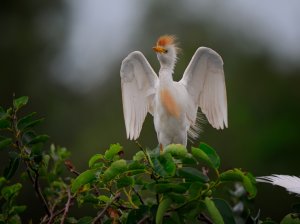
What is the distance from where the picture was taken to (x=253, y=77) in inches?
461

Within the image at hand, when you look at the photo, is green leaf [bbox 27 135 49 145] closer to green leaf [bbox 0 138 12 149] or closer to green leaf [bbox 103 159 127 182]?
green leaf [bbox 0 138 12 149]

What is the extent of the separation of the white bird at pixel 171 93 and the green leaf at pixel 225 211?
1.81 meters

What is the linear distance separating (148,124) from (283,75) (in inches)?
144

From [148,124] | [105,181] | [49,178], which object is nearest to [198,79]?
[49,178]

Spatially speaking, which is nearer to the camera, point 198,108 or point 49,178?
point 49,178

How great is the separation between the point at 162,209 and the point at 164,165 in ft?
0.46

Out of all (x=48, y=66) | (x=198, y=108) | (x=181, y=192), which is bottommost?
(x=48, y=66)

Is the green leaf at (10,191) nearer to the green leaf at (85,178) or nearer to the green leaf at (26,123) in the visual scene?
the green leaf at (26,123)

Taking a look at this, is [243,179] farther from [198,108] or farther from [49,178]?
[198,108]

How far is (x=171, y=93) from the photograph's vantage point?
397 centimetres

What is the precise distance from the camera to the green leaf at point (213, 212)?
6.79 feet

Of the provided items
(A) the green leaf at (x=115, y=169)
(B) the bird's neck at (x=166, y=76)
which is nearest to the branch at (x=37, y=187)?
(A) the green leaf at (x=115, y=169)

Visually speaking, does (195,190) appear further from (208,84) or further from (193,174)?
(208,84)

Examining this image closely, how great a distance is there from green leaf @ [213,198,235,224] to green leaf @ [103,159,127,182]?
1.06 feet
